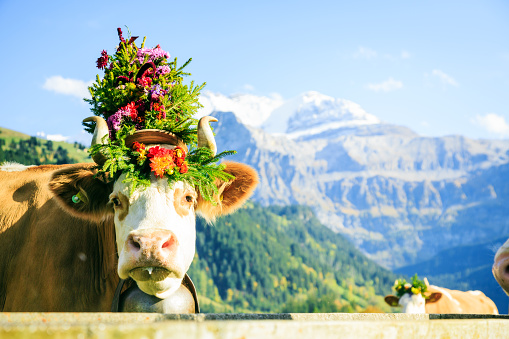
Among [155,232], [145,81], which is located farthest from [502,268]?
[145,81]

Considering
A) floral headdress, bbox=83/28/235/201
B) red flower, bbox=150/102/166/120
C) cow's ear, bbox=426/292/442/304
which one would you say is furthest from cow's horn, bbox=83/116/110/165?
cow's ear, bbox=426/292/442/304

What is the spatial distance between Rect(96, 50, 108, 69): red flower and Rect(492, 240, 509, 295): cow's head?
A: 4.91 m

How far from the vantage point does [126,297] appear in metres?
4.78

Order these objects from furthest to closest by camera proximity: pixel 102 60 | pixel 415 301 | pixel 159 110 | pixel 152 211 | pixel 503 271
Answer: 1. pixel 415 301
2. pixel 102 60
3. pixel 159 110
4. pixel 152 211
5. pixel 503 271

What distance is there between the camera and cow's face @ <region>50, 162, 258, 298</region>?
14.5ft

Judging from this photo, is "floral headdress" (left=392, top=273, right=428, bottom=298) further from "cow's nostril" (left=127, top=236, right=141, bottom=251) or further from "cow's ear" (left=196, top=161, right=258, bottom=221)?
"cow's nostril" (left=127, top=236, right=141, bottom=251)

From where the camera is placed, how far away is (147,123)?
571 cm

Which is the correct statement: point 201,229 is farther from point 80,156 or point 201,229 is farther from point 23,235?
point 23,235

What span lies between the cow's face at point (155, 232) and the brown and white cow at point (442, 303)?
628 inches

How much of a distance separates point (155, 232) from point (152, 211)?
1.10ft

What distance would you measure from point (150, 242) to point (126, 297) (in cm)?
81

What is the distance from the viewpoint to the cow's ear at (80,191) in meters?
5.61

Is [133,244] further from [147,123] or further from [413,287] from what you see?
[413,287]

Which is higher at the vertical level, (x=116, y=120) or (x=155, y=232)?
(x=116, y=120)
